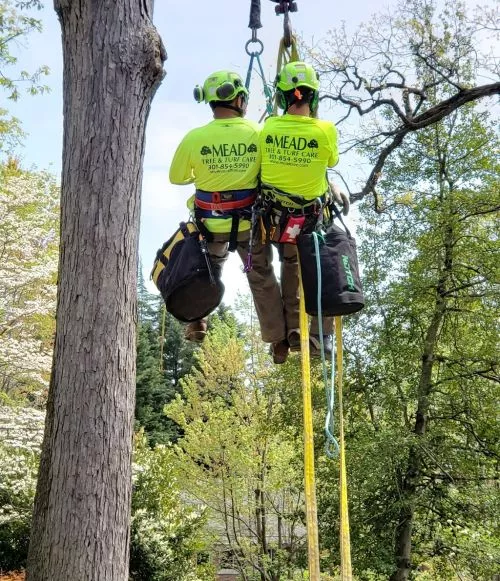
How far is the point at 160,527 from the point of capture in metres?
11.1

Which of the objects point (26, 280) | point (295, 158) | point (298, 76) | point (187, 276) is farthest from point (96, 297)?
point (26, 280)

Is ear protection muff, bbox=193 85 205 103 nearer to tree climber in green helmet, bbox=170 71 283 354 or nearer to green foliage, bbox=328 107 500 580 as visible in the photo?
tree climber in green helmet, bbox=170 71 283 354

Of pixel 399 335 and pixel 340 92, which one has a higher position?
pixel 340 92

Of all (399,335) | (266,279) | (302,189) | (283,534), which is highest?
(399,335)

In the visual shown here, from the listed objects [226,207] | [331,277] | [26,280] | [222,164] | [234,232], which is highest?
[26,280]

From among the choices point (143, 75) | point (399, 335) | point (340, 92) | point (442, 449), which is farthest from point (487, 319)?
point (143, 75)

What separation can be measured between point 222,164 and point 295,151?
0.39 meters

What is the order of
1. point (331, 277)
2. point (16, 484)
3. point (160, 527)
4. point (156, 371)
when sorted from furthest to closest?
point (156, 371) < point (160, 527) < point (16, 484) < point (331, 277)

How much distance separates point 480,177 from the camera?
456 inches

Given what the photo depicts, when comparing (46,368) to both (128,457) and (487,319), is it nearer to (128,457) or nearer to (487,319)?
(487,319)

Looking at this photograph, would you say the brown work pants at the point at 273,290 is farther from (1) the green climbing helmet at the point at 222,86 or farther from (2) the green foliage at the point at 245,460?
(2) the green foliage at the point at 245,460

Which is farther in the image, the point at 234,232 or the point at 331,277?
the point at 234,232

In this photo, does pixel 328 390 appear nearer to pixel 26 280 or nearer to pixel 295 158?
pixel 295 158

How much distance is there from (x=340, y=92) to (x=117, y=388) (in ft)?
30.3
